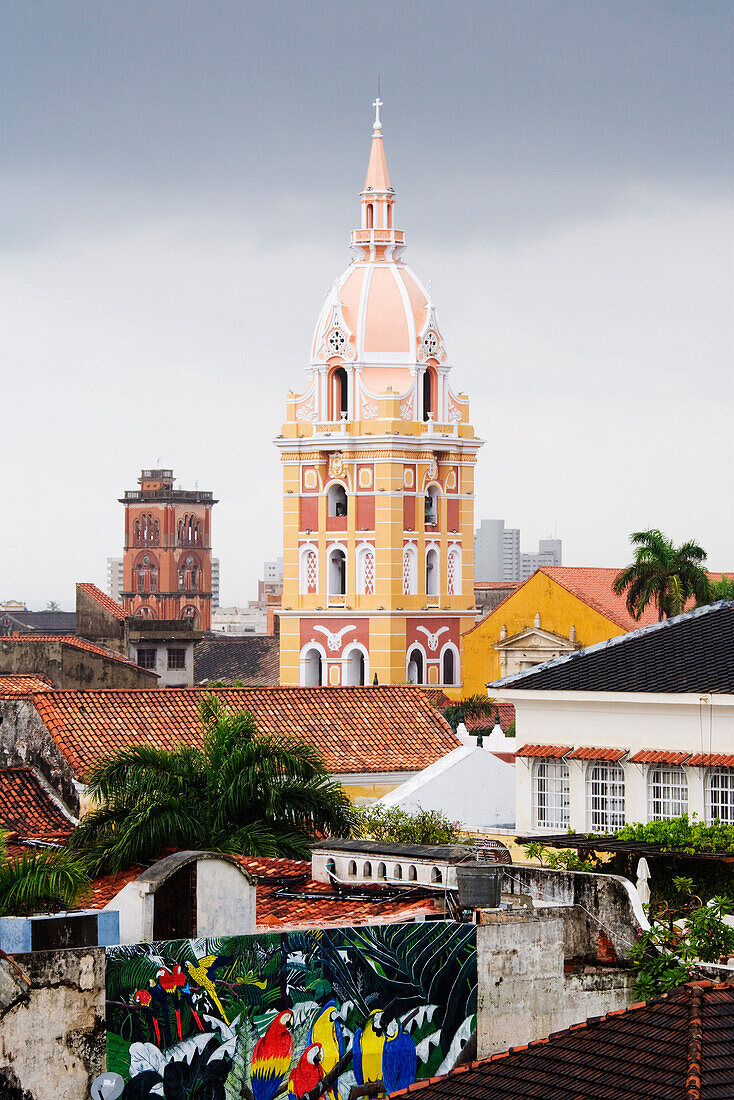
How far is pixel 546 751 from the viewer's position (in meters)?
32.9

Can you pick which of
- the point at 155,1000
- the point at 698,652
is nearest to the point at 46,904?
the point at 155,1000

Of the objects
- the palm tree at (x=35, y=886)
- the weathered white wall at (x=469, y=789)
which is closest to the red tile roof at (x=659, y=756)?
the weathered white wall at (x=469, y=789)

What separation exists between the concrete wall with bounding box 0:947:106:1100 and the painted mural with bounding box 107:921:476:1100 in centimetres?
18

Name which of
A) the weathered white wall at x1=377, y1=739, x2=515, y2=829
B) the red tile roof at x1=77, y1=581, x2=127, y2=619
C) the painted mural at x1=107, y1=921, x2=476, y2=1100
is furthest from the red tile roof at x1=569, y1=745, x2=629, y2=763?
the red tile roof at x1=77, y1=581, x2=127, y2=619

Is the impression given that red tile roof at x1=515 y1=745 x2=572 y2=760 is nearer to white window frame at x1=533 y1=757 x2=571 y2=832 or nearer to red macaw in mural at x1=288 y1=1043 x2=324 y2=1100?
white window frame at x1=533 y1=757 x2=571 y2=832

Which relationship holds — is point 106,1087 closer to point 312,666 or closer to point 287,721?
point 287,721

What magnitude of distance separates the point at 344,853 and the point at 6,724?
1398cm

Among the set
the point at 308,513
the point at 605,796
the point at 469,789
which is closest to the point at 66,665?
the point at 308,513

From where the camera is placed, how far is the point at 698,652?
32.7m

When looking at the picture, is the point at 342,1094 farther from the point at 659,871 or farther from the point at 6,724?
the point at 6,724

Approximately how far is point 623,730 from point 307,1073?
46.7ft

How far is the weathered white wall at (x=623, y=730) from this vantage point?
30.6 m

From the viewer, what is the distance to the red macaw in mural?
732 inches

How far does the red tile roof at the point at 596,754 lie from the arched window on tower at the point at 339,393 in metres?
62.3
